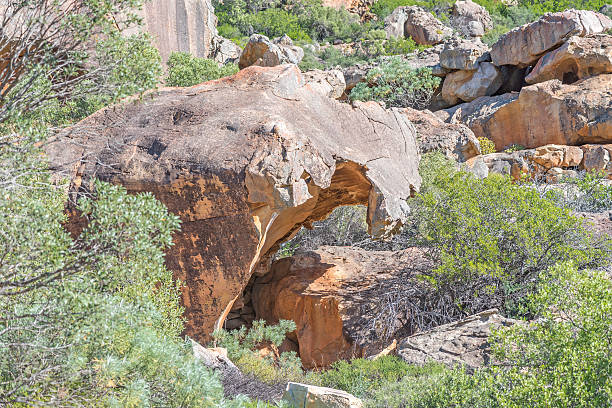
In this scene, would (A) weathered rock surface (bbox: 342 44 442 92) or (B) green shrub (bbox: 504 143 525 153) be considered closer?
(B) green shrub (bbox: 504 143 525 153)

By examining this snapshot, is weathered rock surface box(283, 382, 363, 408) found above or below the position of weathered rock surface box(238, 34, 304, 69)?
below

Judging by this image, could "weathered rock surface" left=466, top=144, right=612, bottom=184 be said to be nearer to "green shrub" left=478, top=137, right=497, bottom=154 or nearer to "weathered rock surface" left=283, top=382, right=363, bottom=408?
"green shrub" left=478, top=137, right=497, bottom=154

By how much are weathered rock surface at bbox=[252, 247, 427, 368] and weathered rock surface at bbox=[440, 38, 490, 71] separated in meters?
14.1

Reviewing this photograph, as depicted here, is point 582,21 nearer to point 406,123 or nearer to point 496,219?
point 406,123

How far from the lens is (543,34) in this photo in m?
21.0

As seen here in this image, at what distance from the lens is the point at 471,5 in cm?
3572

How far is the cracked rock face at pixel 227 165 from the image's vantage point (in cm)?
716

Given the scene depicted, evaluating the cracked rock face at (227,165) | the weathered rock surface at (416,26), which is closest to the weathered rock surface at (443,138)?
the cracked rock face at (227,165)

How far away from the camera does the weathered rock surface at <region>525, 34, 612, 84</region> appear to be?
18.8 metres

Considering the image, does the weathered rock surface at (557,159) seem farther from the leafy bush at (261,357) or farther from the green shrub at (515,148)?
the leafy bush at (261,357)

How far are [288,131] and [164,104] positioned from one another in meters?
1.92

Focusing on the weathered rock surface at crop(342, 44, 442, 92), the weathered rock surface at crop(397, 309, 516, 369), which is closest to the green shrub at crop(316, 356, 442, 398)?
the weathered rock surface at crop(397, 309, 516, 369)

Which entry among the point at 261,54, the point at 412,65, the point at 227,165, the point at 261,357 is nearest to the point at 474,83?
the point at 412,65

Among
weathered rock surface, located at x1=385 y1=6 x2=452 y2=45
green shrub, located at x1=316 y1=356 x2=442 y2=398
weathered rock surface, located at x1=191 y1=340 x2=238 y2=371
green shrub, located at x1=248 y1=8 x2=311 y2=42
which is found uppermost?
green shrub, located at x1=248 y1=8 x2=311 y2=42
